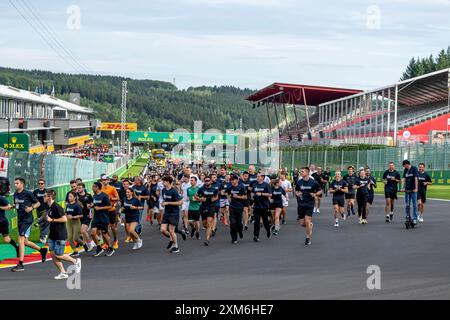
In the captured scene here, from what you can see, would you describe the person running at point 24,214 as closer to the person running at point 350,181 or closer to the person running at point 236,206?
the person running at point 236,206

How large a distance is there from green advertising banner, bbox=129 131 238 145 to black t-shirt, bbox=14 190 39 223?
99.4 metres

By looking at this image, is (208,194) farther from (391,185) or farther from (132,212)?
(391,185)

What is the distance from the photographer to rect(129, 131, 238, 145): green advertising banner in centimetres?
11769

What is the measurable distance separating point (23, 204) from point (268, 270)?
541 centimetres

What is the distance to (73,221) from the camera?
58.9 ft

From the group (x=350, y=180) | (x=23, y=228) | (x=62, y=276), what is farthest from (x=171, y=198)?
A: (x=350, y=180)

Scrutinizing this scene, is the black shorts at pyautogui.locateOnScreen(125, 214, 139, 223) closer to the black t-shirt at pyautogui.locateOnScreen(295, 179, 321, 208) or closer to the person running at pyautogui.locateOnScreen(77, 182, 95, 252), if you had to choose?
the person running at pyautogui.locateOnScreen(77, 182, 95, 252)

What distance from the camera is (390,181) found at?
23.9 metres

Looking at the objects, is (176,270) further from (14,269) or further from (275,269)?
(14,269)

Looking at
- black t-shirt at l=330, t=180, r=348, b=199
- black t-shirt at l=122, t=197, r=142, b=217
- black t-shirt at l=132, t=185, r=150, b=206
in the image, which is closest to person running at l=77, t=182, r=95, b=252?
black t-shirt at l=122, t=197, r=142, b=217

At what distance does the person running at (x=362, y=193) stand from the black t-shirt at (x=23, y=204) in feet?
35.7
